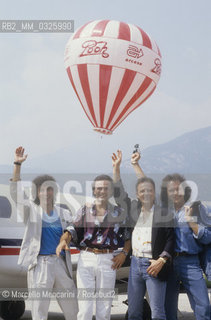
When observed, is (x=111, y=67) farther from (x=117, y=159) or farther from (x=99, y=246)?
(x=99, y=246)

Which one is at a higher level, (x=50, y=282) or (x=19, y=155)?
(x=19, y=155)

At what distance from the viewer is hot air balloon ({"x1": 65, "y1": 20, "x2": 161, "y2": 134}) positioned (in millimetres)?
11734

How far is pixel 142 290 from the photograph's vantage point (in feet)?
18.9

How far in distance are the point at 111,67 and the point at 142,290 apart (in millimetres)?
6858

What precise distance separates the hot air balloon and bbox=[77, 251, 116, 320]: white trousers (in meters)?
6.43

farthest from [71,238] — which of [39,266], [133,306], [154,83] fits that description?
[154,83]

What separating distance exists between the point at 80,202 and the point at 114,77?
14.2ft

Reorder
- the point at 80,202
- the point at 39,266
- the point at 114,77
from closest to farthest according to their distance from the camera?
the point at 39,266
the point at 80,202
the point at 114,77

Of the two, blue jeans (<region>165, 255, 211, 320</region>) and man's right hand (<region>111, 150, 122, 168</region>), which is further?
man's right hand (<region>111, 150, 122, 168</region>)

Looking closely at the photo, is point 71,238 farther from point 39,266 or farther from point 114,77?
point 114,77

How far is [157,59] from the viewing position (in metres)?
12.3

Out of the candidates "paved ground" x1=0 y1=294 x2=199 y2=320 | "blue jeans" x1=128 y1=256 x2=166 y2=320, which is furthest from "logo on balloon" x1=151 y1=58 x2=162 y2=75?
"blue jeans" x1=128 y1=256 x2=166 y2=320

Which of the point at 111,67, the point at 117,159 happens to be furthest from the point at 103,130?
the point at 117,159

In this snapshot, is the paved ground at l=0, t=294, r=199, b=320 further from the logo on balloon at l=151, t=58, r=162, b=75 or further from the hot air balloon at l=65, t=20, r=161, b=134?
the logo on balloon at l=151, t=58, r=162, b=75
